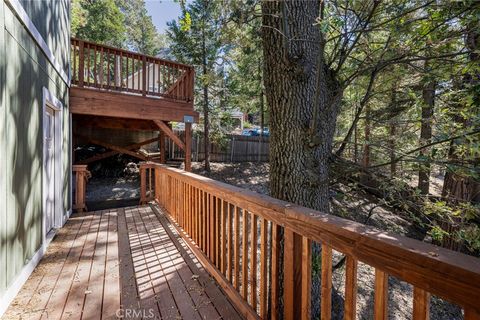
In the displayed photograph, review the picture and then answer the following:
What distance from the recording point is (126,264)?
2.83m

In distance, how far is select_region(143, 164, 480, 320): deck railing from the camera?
2.62 ft

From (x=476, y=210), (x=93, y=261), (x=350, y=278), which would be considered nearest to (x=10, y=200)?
(x=93, y=261)

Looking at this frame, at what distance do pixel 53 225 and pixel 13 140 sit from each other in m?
2.15

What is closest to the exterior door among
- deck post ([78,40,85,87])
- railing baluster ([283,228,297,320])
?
deck post ([78,40,85,87])

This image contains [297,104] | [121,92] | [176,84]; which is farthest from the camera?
[176,84]

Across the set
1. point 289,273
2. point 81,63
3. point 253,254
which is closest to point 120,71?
point 81,63

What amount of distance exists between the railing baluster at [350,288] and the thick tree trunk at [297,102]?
1.51m

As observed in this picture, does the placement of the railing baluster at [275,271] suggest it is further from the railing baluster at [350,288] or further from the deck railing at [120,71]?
the deck railing at [120,71]

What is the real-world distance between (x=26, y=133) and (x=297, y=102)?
103 inches

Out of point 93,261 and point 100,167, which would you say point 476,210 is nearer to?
point 93,261

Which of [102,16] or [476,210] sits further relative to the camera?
[102,16]

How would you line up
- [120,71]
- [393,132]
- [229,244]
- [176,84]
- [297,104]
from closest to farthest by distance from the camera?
[229,244], [297,104], [393,132], [120,71], [176,84]

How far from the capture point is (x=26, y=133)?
99.1 inches

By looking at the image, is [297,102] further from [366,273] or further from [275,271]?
[366,273]
